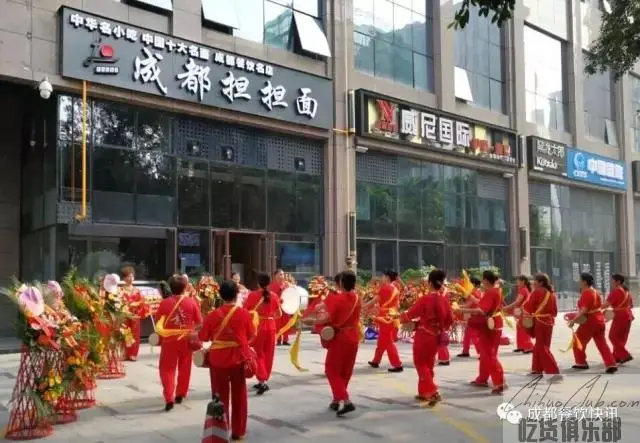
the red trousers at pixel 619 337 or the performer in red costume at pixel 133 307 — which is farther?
the red trousers at pixel 619 337

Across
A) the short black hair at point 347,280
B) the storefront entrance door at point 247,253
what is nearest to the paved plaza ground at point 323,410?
the short black hair at point 347,280

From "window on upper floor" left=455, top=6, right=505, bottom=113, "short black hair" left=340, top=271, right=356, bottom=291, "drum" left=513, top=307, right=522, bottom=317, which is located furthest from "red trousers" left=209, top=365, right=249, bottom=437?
"window on upper floor" left=455, top=6, right=505, bottom=113

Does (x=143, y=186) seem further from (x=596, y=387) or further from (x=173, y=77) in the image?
(x=596, y=387)

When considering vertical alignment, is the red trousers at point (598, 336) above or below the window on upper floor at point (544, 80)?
below

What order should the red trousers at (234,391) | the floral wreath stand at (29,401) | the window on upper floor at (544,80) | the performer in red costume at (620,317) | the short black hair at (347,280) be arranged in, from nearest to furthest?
the red trousers at (234,391)
the floral wreath stand at (29,401)
the short black hair at (347,280)
the performer in red costume at (620,317)
the window on upper floor at (544,80)

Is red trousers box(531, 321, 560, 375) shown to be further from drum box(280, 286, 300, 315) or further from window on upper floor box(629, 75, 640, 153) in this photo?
window on upper floor box(629, 75, 640, 153)

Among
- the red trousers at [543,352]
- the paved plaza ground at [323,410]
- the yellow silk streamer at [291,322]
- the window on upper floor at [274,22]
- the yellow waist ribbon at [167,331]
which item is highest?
the window on upper floor at [274,22]

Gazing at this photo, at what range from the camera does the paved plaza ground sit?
699 centimetres

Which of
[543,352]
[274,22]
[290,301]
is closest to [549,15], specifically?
[274,22]

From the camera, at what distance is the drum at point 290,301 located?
33.2ft

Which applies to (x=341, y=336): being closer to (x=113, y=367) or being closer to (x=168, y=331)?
(x=168, y=331)

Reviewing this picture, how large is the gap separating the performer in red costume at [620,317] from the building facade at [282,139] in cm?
856

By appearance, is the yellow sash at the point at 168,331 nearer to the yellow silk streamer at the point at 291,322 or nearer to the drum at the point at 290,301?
the drum at the point at 290,301

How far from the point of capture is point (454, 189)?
24.0 m
